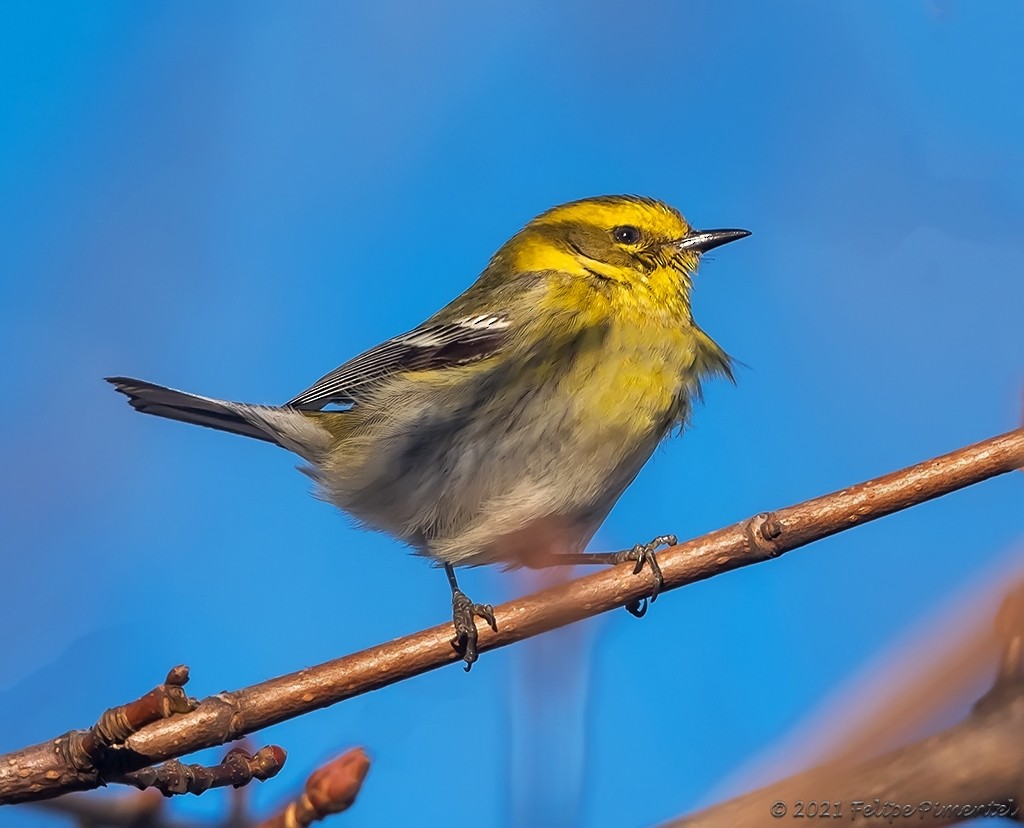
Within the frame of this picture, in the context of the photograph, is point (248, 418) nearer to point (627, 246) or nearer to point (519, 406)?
point (519, 406)

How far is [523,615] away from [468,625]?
0.38 meters

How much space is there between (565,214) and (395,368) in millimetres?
1324

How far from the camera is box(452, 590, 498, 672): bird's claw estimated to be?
266 centimetres

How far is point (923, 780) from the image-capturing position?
0.91 m

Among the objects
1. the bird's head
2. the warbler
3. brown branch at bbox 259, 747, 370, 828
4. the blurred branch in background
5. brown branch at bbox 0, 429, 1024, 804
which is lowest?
the blurred branch in background

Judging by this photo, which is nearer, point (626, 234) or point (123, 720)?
point (123, 720)

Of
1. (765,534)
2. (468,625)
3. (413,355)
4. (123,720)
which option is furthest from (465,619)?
(413,355)

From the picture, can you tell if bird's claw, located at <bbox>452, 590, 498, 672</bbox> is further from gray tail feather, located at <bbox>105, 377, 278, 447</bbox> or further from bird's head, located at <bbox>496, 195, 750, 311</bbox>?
bird's head, located at <bbox>496, 195, 750, 311</bbox>

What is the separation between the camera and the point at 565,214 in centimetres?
571

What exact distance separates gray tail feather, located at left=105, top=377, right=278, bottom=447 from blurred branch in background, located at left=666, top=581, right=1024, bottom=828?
12.3 ft

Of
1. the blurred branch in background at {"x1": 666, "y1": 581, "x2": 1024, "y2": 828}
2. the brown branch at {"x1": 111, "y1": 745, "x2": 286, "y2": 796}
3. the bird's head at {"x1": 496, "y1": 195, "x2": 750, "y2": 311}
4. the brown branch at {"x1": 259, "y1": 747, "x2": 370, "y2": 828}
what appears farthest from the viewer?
the bird's head at {"x1": 496, "y1": 195, "x2": 750, "y2": 311}

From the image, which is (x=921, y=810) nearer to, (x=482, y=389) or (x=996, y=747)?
(x=996, y=747)

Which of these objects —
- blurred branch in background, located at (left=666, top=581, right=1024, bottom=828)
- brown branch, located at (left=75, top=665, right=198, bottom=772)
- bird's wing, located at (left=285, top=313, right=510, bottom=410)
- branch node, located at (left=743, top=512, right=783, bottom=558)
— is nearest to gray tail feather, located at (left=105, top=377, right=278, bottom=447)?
bird's wing, located at (left=285, top=313, right=510, bottom=410)

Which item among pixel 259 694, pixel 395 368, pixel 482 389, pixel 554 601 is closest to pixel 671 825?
pixel 554 601
